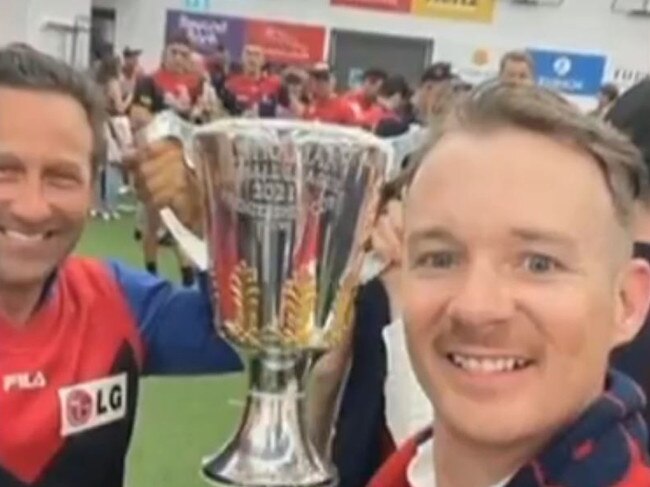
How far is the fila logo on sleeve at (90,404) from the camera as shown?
5.47ft

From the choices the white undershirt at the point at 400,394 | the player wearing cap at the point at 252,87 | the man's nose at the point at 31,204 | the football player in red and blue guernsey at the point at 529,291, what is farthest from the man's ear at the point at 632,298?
the player wearing cap at the point at 252,87

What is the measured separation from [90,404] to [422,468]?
0.65 metres

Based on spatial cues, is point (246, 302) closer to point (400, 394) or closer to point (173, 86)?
point (400, 394)

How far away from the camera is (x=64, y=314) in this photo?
1.70 metres

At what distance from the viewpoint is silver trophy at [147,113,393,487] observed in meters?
1.44

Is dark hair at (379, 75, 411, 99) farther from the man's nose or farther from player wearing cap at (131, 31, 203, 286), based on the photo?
the man's nose

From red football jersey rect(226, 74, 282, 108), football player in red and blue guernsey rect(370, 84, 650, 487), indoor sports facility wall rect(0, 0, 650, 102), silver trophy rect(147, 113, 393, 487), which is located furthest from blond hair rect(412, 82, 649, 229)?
indoor sports facility wall rect(0, 0, 650, 102)

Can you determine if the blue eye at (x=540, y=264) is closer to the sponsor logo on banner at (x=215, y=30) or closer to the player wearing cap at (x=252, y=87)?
the player wearing cap at (x=252, y=87)

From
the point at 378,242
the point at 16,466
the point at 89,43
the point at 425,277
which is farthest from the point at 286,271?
the point at 89,43

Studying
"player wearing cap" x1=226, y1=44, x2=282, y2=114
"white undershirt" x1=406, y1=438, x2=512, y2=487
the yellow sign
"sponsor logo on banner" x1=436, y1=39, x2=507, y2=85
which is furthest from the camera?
the yellow sign

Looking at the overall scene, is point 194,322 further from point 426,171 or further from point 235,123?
point 426,171

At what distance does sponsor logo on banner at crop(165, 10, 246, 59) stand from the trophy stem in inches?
621

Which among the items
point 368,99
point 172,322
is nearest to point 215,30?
point 368,99

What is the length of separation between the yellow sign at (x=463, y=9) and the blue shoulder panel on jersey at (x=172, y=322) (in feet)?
50.9
